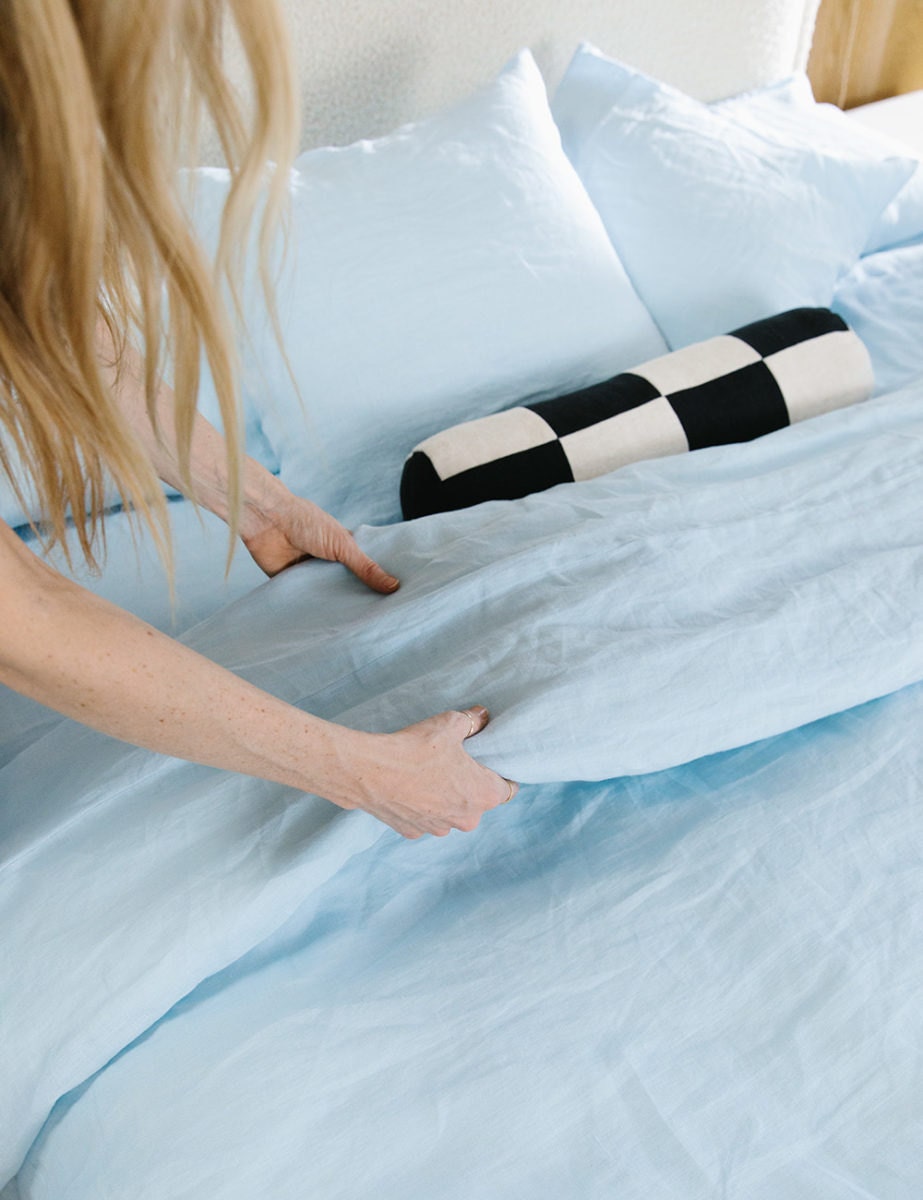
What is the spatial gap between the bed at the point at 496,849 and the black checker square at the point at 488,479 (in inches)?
3.4

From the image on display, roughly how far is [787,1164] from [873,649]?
0.40 meters

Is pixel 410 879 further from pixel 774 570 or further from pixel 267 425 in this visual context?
pixel 267 425

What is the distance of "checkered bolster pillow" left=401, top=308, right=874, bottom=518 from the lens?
116cm

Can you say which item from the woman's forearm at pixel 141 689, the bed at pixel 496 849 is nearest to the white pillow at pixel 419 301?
the bed at pixel 496 849

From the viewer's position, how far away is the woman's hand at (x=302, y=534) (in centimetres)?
101

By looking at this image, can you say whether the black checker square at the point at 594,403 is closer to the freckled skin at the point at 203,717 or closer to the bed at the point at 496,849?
the bed at the point at 496,849

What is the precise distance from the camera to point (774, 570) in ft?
3.09

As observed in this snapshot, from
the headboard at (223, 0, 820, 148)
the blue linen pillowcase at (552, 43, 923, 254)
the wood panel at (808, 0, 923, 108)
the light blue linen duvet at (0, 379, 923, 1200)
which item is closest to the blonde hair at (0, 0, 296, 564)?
the light blue linen duvet at (0, 379, 923, 1200)

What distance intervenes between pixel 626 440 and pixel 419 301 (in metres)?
0.33

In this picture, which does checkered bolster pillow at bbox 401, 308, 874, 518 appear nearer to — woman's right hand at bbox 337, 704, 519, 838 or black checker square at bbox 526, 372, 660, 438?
black checker square at bbox 526, 372, 660, 438

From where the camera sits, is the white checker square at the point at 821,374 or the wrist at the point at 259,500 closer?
the wrist at the point at 259,500

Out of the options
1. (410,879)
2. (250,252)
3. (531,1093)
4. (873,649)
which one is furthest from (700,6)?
(531,1093)

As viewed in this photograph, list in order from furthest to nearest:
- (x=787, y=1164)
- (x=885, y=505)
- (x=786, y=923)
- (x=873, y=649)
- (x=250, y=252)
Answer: (x=250, y=252), (x=885, y=505), (x=873, y=649), (x=786, y=923), (x=787, y=1164)

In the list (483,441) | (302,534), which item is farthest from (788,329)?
(302,534)
